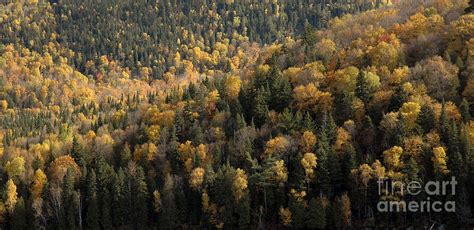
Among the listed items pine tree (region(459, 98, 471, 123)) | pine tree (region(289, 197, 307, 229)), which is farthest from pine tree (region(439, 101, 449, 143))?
pine tree (region(289, 197, 307, 229))

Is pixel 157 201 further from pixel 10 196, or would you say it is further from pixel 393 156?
pixel 393 156

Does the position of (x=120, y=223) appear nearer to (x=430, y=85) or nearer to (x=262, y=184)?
(x=262, y=184)

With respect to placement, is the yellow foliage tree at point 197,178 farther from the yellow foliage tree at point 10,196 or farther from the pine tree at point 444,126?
the pine tree at point 444,126

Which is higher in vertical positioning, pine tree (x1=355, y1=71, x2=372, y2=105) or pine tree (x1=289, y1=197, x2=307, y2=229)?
pine tree (x1=355, y1=71, x2=372, y2=105)

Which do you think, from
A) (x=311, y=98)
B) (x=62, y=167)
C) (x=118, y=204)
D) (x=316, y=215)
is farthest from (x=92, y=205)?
(x=311, y=98)

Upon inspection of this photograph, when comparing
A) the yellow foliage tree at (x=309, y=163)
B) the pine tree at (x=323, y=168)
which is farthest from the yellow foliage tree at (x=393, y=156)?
the yellow foliage tree at (x=309, y=163)

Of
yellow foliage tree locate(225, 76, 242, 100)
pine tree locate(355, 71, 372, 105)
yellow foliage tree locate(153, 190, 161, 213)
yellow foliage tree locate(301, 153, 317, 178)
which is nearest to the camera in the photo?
yellow foliage tree locate(301, 153, 317, 178)

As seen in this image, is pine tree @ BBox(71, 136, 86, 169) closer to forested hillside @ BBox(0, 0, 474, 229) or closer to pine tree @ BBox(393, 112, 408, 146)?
forested hillside @ BBox(0, 0, 474, 229)

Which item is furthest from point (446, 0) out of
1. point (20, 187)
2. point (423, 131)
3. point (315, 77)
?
point (20, 187)

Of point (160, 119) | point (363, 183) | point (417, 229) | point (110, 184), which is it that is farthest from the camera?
point (160, 119)

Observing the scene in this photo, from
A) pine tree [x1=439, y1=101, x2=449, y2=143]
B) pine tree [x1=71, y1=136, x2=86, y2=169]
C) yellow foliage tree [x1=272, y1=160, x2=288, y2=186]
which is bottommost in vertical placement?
yellow foliage tree [x1=272, y1=160, x2=288, y2=186]

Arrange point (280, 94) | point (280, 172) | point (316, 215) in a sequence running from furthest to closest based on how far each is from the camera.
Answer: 1. point (280, 94)
2. point (280, 172)
3. point (316, 215)
